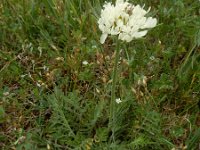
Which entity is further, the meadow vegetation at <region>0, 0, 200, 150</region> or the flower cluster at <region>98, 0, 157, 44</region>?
the meadow vegetation at <region>0, 0, 200, 150</region>

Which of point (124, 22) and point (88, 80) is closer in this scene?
point (124, 22)

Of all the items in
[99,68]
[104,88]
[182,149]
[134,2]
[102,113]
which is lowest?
[182,149]

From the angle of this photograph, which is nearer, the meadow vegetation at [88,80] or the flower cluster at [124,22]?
the flower cluster at [124,22]

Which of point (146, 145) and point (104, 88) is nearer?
point (146, 145)

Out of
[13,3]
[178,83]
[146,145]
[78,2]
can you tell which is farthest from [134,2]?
[146,145]

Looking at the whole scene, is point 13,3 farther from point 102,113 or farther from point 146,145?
point 146,145

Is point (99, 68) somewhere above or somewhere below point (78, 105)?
above

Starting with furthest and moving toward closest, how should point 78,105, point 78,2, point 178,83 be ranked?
point 78,2 → point 178,83 → point 78,105

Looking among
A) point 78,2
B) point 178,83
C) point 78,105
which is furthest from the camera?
point 78,2
